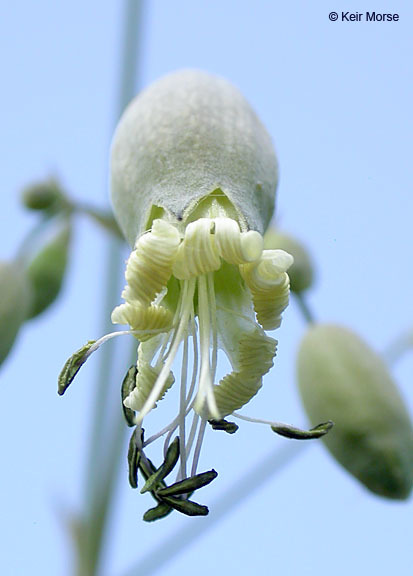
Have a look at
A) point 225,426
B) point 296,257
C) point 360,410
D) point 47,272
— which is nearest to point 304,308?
point 296,257

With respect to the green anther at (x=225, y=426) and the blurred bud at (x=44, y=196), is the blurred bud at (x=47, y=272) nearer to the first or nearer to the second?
the blurred bud at (x=44, y=196)

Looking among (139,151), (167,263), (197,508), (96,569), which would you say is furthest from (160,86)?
(96,569)

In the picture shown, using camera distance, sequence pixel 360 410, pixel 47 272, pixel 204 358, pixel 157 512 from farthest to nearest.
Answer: pixel 47 272, pixel 360 410, pixel 157 512, pixel 204 358

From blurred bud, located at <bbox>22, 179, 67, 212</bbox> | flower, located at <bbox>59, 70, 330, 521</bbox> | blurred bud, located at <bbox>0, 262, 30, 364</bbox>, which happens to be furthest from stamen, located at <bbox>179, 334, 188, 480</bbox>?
→ blurred bud, located at <bbox>22, 179, 67, 212</bbox>

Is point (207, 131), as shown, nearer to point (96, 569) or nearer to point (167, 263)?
point (167, 263)

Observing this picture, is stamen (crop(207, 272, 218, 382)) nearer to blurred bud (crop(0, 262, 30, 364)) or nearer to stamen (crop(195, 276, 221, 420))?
stamen (crop(195, 276, 221, 420))

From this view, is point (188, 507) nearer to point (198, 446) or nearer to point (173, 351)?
point (198, 446)

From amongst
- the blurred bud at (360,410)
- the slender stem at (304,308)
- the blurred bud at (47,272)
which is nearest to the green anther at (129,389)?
the blurred bud at (360,410)
